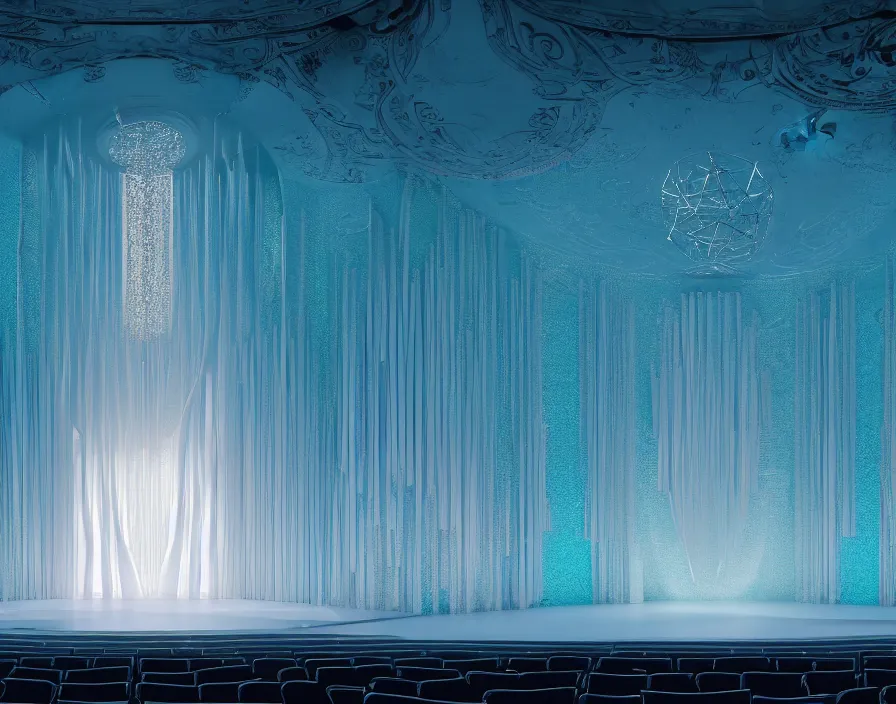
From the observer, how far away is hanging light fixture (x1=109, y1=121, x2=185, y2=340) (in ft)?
33.7

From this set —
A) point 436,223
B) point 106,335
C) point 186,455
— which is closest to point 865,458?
point 436,223

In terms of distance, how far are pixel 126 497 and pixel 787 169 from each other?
6731 mm

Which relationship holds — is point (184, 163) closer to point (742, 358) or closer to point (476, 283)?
point (476, 283)

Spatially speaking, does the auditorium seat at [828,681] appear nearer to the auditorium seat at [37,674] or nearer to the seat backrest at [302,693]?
the seat backrest at [302,693]

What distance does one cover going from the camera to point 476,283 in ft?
33.8

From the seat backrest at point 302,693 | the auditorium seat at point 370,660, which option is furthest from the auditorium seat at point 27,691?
the auditorium seat at point 370,660

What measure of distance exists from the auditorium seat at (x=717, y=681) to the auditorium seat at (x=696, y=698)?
82cm

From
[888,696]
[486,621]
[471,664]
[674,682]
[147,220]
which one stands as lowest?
[486,621]

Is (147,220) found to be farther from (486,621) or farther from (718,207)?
(718,207)

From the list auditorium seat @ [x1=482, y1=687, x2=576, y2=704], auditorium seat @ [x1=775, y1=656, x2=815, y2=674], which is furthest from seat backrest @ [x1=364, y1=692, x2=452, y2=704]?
auditorium seat @ [x1=775, y1=656, x2=815, y2=674]

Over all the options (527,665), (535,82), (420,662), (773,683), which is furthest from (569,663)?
(535,82)

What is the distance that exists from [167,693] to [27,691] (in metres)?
0.59

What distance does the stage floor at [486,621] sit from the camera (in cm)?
860

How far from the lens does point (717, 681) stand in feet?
16.2
